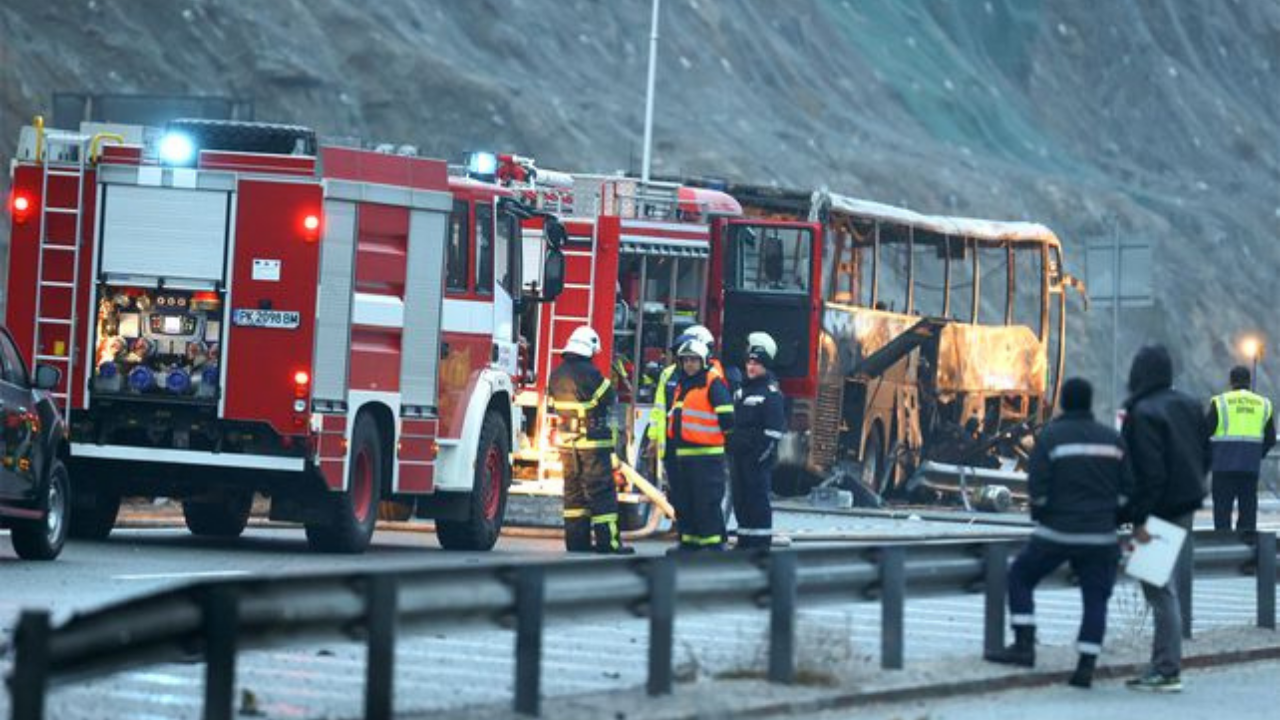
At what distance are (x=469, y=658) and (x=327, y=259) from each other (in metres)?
8.59

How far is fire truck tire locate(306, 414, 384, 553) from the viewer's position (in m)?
22.2

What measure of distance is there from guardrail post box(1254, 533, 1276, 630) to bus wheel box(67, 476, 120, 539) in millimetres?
8956

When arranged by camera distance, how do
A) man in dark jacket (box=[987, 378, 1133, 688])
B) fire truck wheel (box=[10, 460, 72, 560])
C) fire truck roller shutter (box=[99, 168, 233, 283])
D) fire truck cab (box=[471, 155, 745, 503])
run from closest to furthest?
1. man in dark jacket (box=[987, 378, 1133, 688])
2. fire truck wheel (box=[10, 460, 72, 560])
3. fire truck roller shutter (box=[99, 168, 233, 283])
4. fire truck cab (box=[471, 155, 745, 503])

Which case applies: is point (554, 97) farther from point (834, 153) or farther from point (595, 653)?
point (595, 653)

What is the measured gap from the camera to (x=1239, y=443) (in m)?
26.2

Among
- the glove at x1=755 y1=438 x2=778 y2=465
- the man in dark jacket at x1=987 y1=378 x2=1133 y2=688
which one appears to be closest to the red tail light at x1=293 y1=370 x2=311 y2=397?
the glove at x1=755 y1=438 x2=778 y2=465

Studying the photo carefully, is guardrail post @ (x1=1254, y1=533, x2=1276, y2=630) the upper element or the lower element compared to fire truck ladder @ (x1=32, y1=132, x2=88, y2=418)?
lower

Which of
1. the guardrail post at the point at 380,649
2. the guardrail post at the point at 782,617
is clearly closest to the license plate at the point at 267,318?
the guardrail post at the point at 782,617

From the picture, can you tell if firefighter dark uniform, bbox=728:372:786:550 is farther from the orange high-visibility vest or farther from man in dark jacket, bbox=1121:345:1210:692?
man in dark jacket, bbox=1121:345:1210:692

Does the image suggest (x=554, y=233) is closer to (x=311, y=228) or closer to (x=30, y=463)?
(x=311, y=228)

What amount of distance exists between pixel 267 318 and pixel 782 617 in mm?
9616

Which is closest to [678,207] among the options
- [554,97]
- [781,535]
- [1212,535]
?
[781,535]

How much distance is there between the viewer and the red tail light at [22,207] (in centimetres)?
2225

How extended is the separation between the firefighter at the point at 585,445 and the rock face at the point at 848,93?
31.3 metres
